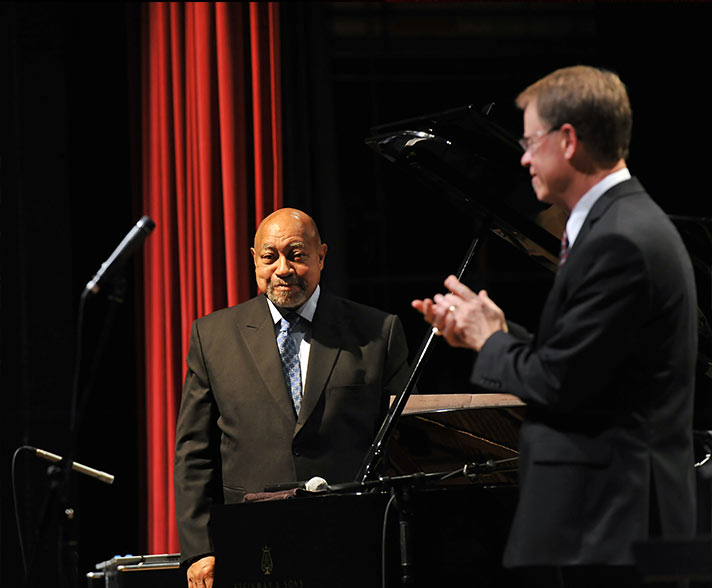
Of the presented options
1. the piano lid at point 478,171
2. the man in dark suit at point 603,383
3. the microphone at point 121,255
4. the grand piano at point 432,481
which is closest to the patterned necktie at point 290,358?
the grand piano at point 432,481

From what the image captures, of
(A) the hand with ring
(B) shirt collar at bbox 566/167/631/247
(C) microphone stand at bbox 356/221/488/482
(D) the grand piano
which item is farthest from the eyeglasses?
(C) microphone stand at bbox 356/221/488/482

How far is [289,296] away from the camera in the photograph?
10.3 ft

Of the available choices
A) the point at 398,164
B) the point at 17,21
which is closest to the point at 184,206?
the point at 17,21

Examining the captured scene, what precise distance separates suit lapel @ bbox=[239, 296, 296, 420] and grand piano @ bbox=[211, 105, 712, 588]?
1.25ft

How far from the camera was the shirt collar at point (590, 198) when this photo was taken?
1.82 meters

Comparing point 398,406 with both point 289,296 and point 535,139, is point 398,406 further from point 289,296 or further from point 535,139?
point 535,139

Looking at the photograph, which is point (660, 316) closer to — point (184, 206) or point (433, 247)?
point (184, 206)

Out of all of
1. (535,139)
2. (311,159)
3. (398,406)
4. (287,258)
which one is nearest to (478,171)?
(398,406)

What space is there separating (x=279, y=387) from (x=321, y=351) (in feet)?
0.53

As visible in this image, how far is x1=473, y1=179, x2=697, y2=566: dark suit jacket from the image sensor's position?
169 cm

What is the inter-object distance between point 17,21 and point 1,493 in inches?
70.2

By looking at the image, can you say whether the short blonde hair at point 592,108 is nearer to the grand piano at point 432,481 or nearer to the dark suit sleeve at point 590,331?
the dark suit sleeve at point 590,331

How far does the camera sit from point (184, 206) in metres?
4.11

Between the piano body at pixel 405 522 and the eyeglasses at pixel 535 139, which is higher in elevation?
the eyeglasses at pixel 535 139
